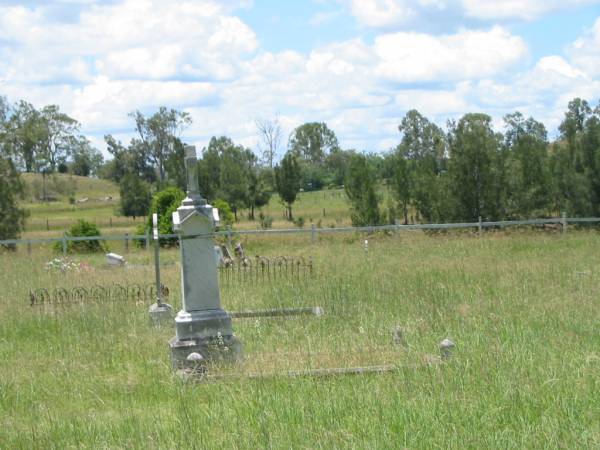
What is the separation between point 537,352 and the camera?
812 cm

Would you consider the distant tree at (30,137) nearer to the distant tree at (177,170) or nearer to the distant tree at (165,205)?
the distant tree at (177,170)

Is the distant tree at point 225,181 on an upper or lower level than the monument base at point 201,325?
upper

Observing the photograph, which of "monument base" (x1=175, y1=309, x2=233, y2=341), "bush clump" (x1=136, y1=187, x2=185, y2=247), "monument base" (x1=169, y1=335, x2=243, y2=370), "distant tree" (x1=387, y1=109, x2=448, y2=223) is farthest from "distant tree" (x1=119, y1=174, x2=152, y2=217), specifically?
"monument base" (x1=169, y1=335, x2=243, y2=370)

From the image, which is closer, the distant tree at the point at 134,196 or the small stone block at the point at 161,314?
the small stone block at the point at 161,314

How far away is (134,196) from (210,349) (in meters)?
46.8

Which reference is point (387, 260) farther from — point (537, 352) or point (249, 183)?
point (249, 183)

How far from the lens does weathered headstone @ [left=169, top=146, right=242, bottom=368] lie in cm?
921

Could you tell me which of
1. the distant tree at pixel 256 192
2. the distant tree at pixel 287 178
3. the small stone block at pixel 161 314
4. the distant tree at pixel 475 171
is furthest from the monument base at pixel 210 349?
the distant tree at pixel 256 192

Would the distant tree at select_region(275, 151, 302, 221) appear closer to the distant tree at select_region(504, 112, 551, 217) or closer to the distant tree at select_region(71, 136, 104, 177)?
the distant tree at select_region(504, 112, 551, 217)

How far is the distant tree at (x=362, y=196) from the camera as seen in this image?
3656 cm

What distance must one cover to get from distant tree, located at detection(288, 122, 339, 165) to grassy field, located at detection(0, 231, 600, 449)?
90438mm

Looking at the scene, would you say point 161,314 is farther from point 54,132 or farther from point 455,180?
point 54,132

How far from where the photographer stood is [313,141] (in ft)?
349

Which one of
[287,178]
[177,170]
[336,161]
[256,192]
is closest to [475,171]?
Result: [287,178]
